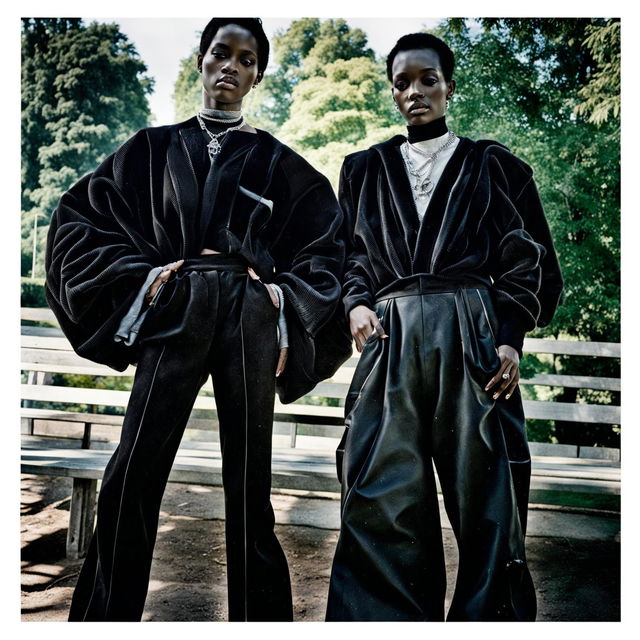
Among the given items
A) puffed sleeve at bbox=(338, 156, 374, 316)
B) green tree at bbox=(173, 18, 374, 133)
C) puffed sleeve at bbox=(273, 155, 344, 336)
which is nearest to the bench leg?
puffed sleeve at bbox=(273, 155, 344, 336)

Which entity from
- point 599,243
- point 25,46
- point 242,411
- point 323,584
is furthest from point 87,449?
point 599,243

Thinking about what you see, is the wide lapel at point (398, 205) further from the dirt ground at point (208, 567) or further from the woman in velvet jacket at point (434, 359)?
the dirt ground at point (208, 567)

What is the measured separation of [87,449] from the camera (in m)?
4.27

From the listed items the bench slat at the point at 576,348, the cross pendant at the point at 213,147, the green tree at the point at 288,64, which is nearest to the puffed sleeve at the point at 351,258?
the cross pendant at the point at 213,147

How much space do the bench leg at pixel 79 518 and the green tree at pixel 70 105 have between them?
1.97 meters

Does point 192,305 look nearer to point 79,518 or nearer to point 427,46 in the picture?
point 427,46

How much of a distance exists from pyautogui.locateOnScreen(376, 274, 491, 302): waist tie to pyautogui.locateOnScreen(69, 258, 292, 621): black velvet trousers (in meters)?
0.55

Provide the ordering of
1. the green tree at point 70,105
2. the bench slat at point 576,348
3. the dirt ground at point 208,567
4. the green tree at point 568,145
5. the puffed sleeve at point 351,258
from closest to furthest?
the puffed sleeve at point 351,258, the dirt ground at point 208,567, the green tree at point 70,105, the bench slat at point 576,348, the green tree at point 568,145

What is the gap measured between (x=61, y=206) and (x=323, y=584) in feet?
7.44

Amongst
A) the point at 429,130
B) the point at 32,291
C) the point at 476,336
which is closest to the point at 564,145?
the point at 429,130

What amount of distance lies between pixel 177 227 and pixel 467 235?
121 cm

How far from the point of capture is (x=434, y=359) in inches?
108

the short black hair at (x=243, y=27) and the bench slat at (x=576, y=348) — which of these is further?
the bench slat at (x=576, y=348)

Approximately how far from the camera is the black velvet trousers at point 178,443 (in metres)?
2.59
